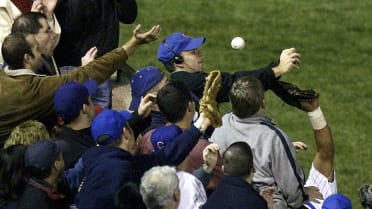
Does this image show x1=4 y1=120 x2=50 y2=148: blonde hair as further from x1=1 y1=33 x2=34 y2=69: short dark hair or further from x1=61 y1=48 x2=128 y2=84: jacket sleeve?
x1=61 y1=48 x2=128 y2=84: jacket sleeve

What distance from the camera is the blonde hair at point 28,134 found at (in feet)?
23.4

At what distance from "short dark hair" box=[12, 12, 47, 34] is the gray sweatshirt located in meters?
1.72

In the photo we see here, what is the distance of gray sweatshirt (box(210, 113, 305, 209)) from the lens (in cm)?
714

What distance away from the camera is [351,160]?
38.2 ft

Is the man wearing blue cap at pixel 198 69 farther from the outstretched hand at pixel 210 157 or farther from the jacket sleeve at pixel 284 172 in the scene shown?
the outstretched hand at pixel 210 157

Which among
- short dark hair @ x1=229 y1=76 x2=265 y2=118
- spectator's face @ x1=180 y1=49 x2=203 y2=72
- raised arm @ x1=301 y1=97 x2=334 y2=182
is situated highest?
short dark hair @ x1=229 y1=76 x2=265 y2=118

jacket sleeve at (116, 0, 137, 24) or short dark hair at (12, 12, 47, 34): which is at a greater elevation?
short dark hair at (12, 12, 47, 34)

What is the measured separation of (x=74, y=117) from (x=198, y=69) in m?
1.40

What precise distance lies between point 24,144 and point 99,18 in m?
2.56

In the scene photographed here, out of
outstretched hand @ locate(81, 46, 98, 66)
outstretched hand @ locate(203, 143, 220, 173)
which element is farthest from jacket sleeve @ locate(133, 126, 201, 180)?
outstretched hand @ locate(81, 46, 98, 66)

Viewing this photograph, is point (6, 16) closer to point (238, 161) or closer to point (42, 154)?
point (42, 154)

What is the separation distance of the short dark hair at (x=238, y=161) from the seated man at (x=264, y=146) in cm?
58

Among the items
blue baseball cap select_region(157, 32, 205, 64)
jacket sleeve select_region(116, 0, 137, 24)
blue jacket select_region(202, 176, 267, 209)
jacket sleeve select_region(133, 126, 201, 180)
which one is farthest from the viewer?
jacket sleeve select_region(116, 0, 137, 24)

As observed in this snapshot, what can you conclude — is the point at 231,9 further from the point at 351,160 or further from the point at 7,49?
the point at 7,49
